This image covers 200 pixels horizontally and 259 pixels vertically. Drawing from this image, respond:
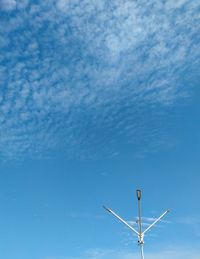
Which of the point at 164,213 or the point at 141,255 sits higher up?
the point at 164,213

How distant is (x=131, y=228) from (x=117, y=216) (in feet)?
12.9

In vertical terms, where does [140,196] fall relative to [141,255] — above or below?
above

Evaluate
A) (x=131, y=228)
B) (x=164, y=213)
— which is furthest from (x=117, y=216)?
(x=164, y=213)

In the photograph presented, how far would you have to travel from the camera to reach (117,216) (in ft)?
217

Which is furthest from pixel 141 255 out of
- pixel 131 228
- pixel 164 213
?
pixel 164 213

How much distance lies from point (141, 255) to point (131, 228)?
6.03 meters

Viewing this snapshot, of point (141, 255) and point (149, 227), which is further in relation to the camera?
point (149, 227)

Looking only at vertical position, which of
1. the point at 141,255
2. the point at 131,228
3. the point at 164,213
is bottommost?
the point at 141,255

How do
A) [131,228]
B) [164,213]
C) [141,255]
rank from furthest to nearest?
[164,213] → [131,228] → [141,255]

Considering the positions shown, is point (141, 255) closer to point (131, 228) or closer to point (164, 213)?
point (131, 228)

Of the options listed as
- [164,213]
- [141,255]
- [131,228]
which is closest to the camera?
[141,255]

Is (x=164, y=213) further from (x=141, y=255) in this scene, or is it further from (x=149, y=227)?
(x=141, y=255)

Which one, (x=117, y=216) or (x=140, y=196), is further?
(x=117, y=216)

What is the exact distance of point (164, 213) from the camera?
6975cm
